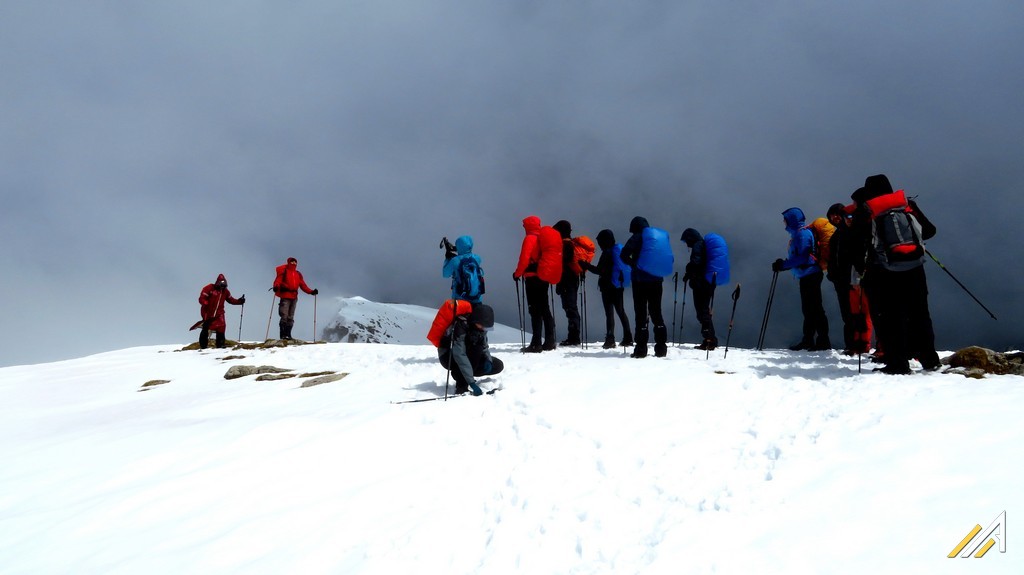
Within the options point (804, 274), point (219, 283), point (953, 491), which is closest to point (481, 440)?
point (953, 491)

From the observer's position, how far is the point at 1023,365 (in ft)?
20.9

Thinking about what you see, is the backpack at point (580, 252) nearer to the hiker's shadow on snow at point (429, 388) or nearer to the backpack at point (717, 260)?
the backpack at point (717, 260)

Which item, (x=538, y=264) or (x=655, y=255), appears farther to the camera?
(x=538, y=264)

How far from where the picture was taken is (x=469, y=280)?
8805 millimetres

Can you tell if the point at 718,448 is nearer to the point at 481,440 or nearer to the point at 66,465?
the point at 481,440

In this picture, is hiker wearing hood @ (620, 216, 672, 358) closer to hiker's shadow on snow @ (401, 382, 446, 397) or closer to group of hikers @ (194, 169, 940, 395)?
group of hikers @ (194, 169, 940, 395)

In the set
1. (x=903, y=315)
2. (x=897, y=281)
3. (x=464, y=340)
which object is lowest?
(x=464, y=340)

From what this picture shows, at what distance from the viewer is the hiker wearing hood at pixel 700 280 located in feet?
32.6

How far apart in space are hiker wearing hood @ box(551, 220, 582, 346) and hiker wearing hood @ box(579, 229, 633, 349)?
1.15 ft

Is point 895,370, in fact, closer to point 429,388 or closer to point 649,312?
point 649,312

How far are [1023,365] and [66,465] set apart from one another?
11.0 meters

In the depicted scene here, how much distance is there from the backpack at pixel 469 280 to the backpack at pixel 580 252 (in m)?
2.85

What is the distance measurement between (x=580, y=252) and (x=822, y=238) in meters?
4.77

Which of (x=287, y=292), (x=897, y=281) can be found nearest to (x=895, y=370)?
(x=897, y=281)
